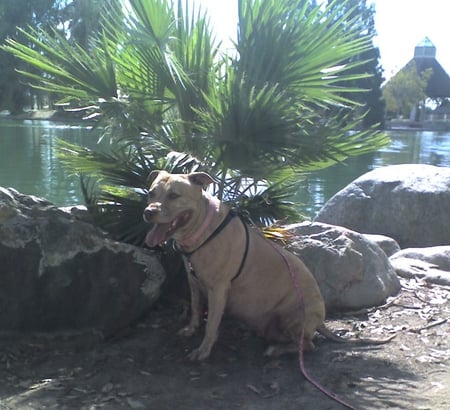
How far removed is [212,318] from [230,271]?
1.11 feet

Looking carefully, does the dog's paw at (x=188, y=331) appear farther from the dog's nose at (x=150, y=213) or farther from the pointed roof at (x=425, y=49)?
the pointed roof at (x=425, y=49)

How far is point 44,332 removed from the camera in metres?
4.27

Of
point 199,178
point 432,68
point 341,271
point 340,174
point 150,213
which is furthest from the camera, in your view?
point 432,68

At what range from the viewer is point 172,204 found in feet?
12.5

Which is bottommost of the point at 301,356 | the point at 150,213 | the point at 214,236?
the point at 301,356

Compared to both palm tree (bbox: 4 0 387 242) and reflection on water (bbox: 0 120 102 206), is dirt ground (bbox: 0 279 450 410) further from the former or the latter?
reflection on water (bbox: 0 120 102 206)

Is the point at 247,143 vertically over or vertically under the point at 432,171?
over

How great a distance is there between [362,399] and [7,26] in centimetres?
2707

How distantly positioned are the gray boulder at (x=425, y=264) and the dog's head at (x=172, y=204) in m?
3.24

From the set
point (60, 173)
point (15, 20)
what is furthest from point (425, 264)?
point (15, 20)

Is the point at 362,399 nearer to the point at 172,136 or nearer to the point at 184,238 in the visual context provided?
the point at 184,238

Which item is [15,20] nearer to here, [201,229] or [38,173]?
[38,173]

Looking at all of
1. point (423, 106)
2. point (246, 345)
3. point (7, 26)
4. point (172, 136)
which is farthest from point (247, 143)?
point (423, 106)

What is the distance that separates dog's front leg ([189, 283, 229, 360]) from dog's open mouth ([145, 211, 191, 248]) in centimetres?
53
